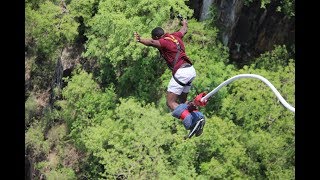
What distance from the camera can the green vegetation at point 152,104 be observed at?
649 inches

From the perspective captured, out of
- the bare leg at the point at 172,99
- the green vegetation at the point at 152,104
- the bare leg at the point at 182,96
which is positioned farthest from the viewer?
the green vegetation at the point at 152,104

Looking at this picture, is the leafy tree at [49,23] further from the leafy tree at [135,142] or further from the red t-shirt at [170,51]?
the red t-shirt at [170,51]

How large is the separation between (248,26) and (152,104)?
6.05 meters

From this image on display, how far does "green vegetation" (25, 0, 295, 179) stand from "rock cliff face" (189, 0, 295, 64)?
2.40ft

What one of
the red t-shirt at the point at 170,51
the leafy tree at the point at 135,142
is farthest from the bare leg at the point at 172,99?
the leafy tree at the point at 135,142

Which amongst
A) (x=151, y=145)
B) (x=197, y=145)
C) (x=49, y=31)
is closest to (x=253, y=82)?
(x=197, y=145)

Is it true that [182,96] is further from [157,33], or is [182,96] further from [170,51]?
[157,33]

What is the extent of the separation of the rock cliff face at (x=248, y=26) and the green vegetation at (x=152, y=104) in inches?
28.8

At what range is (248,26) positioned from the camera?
21031 mm

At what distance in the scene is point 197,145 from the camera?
1694cm

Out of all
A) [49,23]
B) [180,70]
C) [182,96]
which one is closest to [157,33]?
[180,70]
